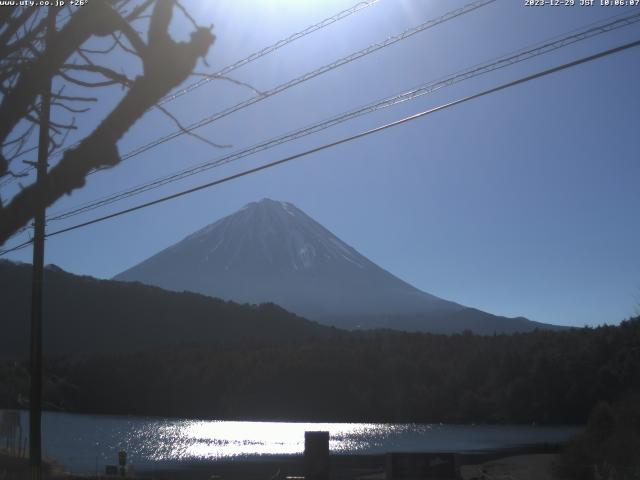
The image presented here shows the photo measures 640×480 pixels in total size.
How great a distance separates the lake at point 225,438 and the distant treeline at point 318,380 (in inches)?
143

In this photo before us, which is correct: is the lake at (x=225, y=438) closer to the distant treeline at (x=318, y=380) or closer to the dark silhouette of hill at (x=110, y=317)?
the distant treeline at (x=318, y=380)

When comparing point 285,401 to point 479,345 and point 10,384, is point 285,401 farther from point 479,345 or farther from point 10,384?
point 10,384

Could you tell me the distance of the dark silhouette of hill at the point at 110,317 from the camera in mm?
97188

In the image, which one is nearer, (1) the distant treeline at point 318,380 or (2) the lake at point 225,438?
(2) the lake at point 225,438

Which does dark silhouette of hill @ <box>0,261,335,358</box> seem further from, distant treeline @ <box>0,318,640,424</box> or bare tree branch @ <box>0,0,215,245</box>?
bare tree branch @ <box>0,0,215,245</box>

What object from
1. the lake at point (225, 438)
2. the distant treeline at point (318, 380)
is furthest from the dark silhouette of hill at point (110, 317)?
the lake at point (225, 438)

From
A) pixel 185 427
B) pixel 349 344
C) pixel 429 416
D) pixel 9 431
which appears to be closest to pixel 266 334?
pixel 349 344

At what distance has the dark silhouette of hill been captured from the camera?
319 ft

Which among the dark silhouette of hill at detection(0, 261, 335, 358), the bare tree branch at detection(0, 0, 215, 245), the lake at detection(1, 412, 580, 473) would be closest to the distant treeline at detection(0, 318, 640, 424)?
the lake at detection(1, 412, 580, 473)

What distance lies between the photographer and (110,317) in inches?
4156

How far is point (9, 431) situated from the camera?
30.2 m

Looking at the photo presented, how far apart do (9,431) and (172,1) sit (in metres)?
28.7

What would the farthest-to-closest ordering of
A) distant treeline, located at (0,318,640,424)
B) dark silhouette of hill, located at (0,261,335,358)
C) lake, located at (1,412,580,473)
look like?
dark silhouette of hill, located at (0,261,335,358) < distant treeline, located at (0,318,640,424) < lake, located at (1,412,580,473)

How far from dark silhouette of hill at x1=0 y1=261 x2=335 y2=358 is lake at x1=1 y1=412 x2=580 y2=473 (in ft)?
41.6
